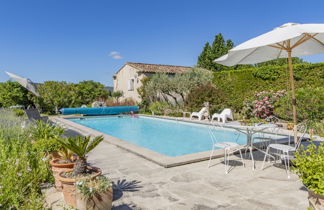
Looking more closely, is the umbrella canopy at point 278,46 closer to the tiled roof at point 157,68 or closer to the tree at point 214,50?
the tiled roof at point 157,68

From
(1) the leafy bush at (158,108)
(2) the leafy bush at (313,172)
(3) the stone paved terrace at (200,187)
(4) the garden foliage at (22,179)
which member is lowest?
Result: (3) the stone paved terrace at (200,187)

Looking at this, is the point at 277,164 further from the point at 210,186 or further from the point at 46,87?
the point at 46,87

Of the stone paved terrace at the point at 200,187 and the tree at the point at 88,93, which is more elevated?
the tree at the point at 88,93

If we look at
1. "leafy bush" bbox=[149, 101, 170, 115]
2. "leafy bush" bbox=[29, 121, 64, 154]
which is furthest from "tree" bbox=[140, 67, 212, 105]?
"leafy bush" bbox=[29, 121, 64, 154]

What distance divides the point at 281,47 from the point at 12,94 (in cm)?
2065

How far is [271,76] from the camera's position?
1370cm

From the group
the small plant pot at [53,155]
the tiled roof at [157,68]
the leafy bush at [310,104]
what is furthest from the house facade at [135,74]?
the small plant pot at [53,155]

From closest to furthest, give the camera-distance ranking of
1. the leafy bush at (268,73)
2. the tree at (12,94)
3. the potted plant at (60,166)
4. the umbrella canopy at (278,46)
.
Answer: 1. the potted plant at (60,166)
2. the umbrella canopy at (278,46)
3. the leafy bush at (268,73)
4. the tree at (12,94)

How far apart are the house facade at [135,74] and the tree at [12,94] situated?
29.1 ft

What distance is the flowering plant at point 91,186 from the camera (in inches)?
98.6

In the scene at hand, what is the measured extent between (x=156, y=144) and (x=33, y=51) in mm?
16327

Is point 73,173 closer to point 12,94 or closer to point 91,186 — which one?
point 91,186

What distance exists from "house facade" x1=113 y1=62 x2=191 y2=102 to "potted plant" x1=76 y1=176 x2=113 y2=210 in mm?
18066

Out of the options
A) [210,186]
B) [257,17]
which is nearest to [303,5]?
[257,17]
